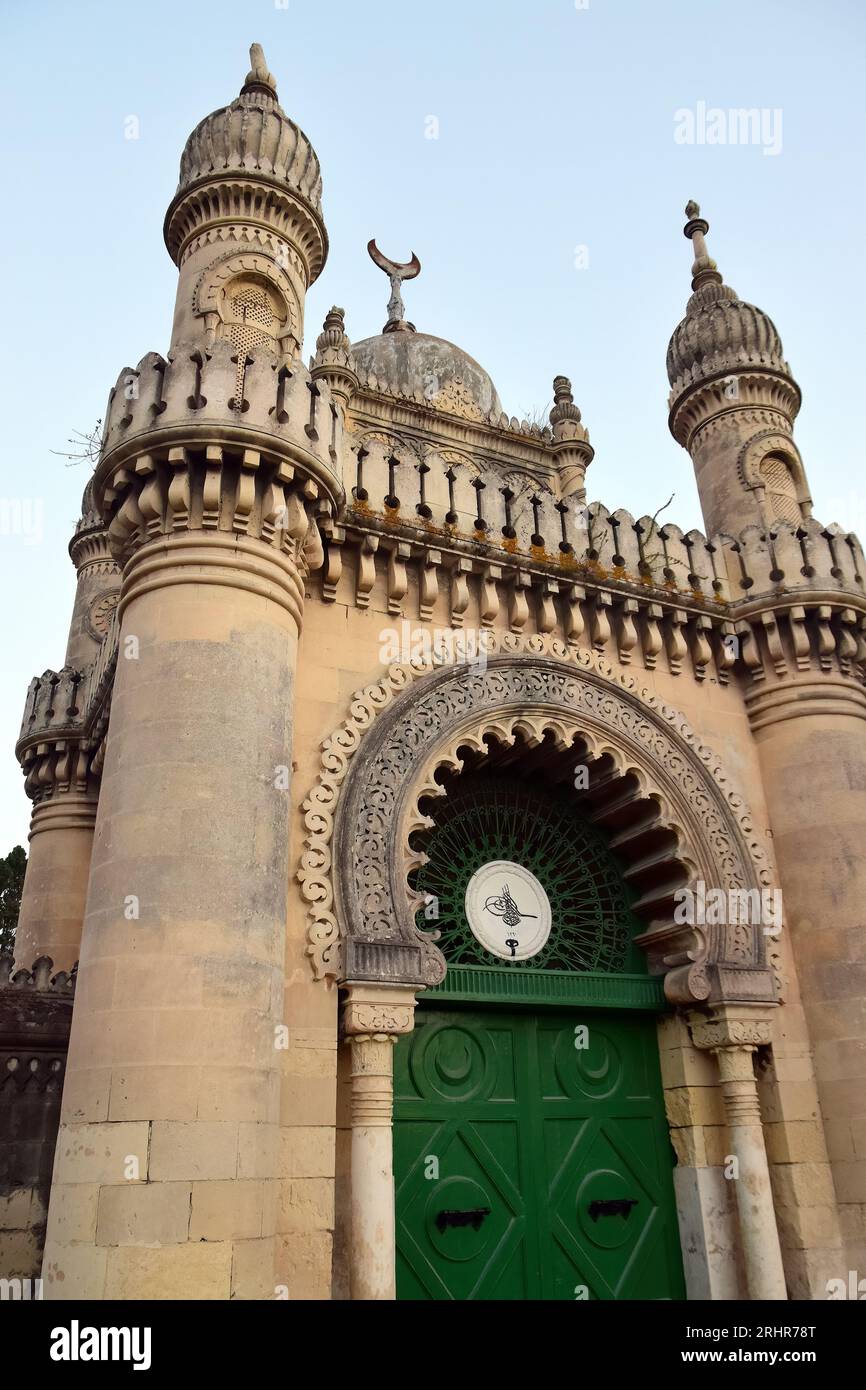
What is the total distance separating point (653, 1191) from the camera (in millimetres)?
8367

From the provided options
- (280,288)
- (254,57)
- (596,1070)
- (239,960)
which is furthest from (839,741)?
(254,57)

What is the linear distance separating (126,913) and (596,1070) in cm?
493

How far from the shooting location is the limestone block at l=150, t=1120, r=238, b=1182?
5223 millimetres

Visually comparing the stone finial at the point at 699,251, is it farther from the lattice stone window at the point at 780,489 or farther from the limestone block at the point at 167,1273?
the limestone block at the point at 167,1273

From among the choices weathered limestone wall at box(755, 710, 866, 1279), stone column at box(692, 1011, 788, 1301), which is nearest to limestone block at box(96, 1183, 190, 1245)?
stone column at box(692, 1011, 788, 1301)

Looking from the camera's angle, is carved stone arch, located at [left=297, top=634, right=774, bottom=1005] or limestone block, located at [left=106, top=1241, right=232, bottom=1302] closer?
limestone block, located at [left=106, top=1241, right=232, bottom=1302]

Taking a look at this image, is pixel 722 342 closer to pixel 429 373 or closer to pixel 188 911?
pixel 429 373

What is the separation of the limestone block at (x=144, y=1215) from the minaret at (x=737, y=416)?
29.3 feet

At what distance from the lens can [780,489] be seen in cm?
1130

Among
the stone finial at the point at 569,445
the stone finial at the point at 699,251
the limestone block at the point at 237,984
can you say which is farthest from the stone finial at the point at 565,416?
the limestone block at the point at 237,984

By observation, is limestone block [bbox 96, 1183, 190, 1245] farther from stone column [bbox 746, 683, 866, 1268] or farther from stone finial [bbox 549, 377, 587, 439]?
stone finial [bbox 549, 377, 587, 439]

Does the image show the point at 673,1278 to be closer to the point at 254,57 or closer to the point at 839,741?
the point at 839,741

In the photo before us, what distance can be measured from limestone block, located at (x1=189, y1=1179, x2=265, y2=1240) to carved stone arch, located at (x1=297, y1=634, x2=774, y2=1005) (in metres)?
1.56
